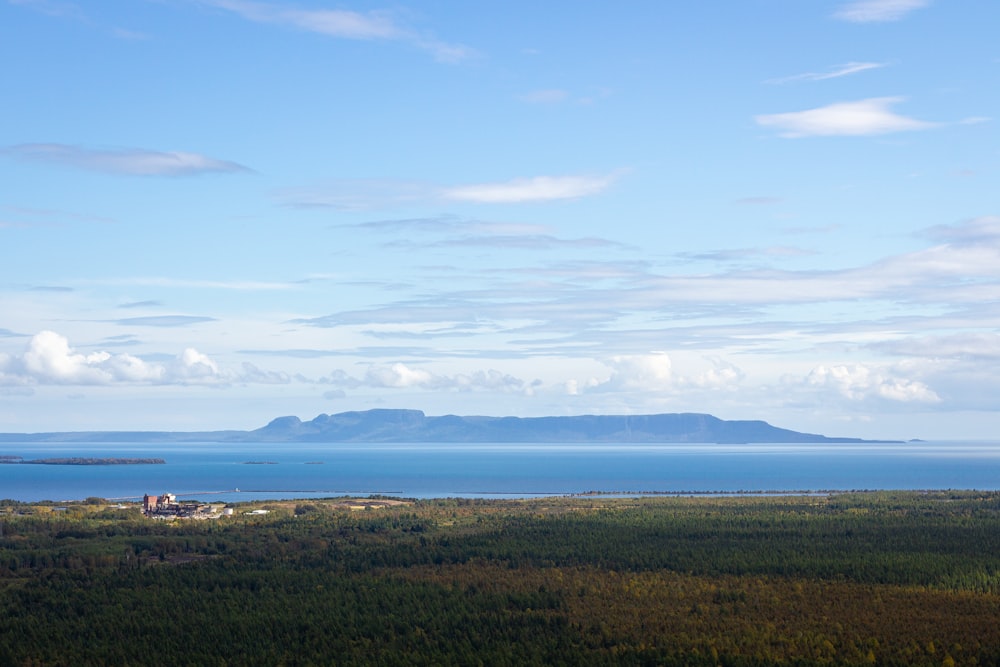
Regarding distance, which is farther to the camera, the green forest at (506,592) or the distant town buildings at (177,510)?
the distant town buildings at (177,510)

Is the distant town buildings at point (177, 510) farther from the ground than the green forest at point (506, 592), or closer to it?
farther from the ground

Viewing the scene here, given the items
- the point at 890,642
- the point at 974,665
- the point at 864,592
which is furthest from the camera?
the point at 864,592

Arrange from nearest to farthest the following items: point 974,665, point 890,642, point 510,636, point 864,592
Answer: point 974,665 → point 890,642 → point 510,636 → point 864,592

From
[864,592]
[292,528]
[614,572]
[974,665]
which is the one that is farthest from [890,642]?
[292,528]

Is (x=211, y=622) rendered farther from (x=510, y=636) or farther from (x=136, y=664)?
(x=510, y=636)

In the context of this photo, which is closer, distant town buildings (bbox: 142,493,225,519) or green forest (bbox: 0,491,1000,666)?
green forest (bbox: 0,491,1000,666)

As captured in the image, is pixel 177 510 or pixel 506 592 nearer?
pixel 506 592

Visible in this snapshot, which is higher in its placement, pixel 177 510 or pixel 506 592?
pixel 177 510

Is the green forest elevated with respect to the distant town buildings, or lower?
lower
